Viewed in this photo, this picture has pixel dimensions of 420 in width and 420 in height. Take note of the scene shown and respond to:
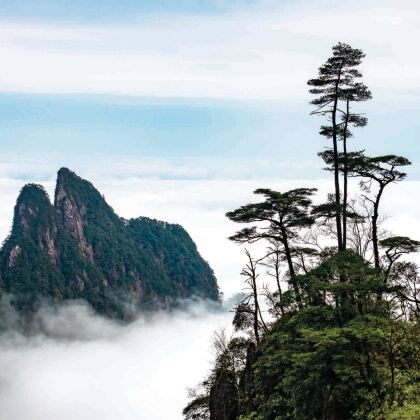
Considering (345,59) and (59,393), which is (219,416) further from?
(59,393)

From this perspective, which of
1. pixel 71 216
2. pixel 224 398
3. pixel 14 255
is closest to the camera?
pixel 224 398

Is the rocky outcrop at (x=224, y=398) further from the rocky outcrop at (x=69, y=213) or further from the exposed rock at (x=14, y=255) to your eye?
the rocky outcrop at (x=69, y=213)

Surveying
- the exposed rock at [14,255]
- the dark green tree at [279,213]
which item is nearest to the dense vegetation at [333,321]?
the dark green tree at [279,213]

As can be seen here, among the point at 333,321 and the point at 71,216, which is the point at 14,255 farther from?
the point at 333,321

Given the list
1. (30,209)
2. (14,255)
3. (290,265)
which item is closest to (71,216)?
(30,209)

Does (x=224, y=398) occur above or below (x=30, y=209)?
below

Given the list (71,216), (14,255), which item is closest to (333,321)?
(14,255)

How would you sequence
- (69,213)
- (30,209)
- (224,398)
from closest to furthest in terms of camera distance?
(224,398) → (30,209) → (69,213)

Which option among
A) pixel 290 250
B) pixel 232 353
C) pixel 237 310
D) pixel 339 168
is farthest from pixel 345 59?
pixel 232 353

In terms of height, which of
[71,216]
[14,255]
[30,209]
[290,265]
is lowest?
[290,265]

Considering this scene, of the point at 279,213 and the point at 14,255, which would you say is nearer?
the point at 279,213

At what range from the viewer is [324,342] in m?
20.8

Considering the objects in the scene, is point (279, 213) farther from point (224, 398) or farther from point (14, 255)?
point (14, 255)

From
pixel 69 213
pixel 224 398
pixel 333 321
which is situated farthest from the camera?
pixel 69 213
